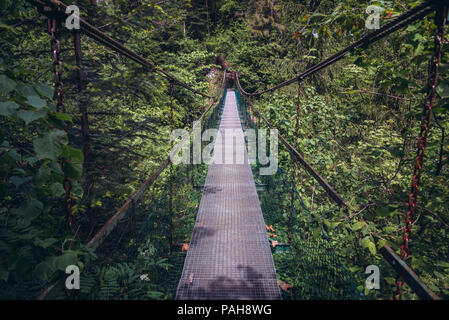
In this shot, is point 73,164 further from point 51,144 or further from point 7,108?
point 7,108

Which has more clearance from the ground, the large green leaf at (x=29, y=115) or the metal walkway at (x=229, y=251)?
the large green leaf at (x=29, y=115)

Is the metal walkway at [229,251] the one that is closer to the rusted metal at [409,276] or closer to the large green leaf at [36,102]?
the rusted metal at [409,276]

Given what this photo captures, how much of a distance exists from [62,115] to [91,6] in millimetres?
2735

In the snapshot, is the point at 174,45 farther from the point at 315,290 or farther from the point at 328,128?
the point at 315,290

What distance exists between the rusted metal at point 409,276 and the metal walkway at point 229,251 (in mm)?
1076

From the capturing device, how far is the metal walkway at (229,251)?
1942 mm

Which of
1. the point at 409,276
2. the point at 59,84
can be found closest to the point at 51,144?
the point at 59,84

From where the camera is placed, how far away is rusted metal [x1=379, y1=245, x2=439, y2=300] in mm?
773

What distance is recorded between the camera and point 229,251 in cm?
241

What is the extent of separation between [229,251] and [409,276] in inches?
68.0

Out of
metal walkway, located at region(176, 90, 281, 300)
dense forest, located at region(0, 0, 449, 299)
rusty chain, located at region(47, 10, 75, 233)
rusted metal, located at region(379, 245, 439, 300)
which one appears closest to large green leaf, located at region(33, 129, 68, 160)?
dense forest, located at region(0, 0, 449, 299)

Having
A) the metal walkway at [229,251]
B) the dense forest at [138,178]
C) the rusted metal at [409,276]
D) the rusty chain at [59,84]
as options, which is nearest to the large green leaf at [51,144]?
the dense forest at [138,178]

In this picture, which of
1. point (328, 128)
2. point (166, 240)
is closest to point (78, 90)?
point (166, 240)

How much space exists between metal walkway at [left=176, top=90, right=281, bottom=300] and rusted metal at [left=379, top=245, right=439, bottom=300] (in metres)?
1.08
